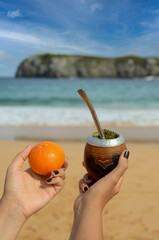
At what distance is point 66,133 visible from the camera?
749 cm

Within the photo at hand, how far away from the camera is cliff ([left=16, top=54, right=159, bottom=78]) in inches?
3487

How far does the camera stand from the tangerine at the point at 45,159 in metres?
2.21

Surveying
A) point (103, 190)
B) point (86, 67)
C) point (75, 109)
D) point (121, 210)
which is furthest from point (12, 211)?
point (86, 67)

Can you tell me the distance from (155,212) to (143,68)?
302 feet

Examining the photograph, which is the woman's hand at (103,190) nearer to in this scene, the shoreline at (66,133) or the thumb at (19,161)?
the thumb at (19,161)

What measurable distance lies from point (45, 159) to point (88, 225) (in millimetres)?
859

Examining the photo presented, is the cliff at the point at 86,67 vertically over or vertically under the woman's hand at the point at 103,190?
over

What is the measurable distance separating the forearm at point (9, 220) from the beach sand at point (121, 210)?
3.68 ft

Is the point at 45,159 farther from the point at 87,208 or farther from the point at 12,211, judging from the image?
the point at 87,208

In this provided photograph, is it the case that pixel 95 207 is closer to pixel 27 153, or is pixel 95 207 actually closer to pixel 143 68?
pixel 27 153

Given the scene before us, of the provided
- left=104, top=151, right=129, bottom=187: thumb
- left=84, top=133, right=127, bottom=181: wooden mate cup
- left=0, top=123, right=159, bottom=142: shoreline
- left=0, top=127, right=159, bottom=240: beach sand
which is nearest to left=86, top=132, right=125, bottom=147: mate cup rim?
left=84, top=133, right=127, bottom=181: wooden mate cup

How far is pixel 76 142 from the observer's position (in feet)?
21.6

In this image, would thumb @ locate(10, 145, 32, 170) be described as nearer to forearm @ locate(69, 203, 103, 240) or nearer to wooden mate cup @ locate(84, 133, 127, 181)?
wooden mate cup @ locate(84, 133, 127, 181)

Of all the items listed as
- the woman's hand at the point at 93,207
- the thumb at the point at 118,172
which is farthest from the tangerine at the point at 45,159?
the thumb at the point at 118,172
